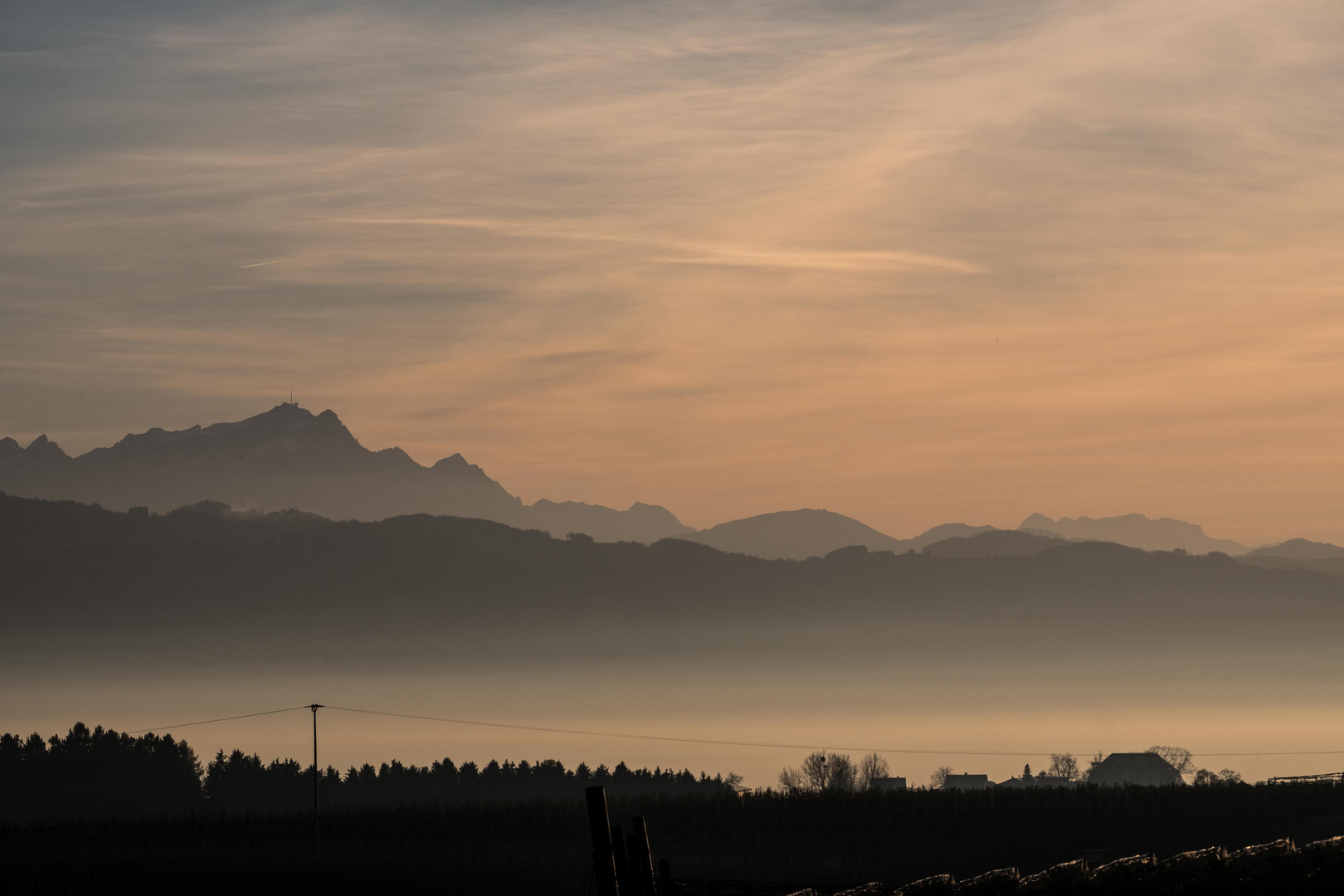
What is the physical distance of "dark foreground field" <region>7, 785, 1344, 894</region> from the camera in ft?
374

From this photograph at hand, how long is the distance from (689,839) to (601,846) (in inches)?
4591

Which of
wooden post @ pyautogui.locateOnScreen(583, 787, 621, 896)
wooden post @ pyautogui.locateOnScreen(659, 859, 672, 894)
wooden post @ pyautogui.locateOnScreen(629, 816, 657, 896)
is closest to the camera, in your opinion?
wooden post @ pyautogui.locateOnScreen(583, 787, 621, 896)

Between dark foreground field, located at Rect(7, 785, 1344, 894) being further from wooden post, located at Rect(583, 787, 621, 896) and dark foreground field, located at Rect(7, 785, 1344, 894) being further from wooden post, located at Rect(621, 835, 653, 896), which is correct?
wooden post, located at Rect(583, 787, 621, 896)

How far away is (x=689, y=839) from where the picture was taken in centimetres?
14400

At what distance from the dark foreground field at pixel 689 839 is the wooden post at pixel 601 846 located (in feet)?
263

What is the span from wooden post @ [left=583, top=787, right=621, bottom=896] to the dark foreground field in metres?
80.2

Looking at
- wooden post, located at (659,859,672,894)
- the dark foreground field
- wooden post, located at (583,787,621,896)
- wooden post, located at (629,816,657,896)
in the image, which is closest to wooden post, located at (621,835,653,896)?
wooden post, located at (629,816,657,896)

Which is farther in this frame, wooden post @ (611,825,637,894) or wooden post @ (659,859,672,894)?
wooden post @ (659,859,672,894)

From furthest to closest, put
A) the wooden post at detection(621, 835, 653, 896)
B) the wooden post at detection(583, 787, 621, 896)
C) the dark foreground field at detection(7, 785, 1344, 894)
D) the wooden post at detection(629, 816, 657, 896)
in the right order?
the dark foreground field at detection(7, 785, 1344, 894), the wooden post at detection(621, 835, 653, 896), the wooden post at detection(629, 816, 657, 896), the wooden post at detection(583, 787, 621, 896)

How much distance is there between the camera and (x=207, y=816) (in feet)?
512

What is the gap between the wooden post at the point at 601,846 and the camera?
101ft

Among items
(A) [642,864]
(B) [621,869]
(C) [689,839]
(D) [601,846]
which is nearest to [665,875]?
(A) [642,864]

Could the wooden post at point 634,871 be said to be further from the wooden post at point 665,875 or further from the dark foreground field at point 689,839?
the dark foreground field at point 689,839

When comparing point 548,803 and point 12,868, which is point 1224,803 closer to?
point 548,803
